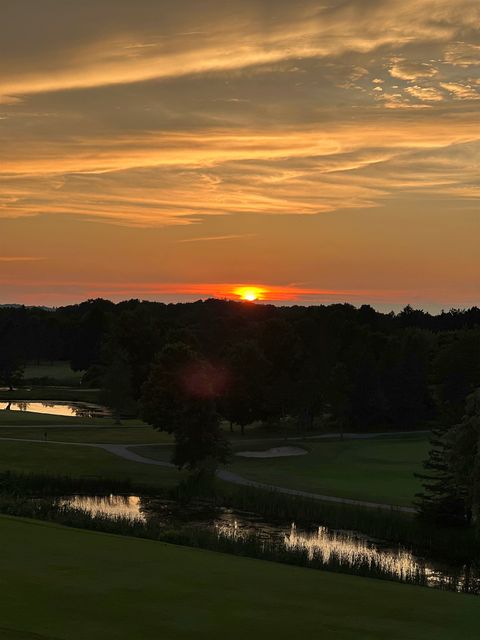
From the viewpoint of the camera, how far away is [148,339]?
112312mm

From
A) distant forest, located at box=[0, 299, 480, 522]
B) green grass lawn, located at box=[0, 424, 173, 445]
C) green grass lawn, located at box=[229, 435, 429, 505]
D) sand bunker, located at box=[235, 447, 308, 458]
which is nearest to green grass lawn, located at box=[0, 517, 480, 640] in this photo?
green grass lawn, located at box=[229, 435, 429, 505]

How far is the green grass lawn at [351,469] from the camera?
48.5 meters

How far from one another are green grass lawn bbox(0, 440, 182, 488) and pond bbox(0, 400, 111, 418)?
41014 mm

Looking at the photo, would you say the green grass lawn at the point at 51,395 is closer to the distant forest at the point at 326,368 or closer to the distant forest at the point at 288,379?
the distant forest at the point at 326,368

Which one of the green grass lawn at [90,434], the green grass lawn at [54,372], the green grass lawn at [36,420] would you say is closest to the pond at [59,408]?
the green grass lawn at [36,420]

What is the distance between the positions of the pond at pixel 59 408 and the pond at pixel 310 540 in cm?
5899

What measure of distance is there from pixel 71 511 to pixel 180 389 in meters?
25.2

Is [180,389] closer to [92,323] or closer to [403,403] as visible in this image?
[403,403]

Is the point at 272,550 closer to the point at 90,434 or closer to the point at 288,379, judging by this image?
the point at 90,434

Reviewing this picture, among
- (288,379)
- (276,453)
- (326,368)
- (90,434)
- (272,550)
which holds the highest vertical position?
(326,368)

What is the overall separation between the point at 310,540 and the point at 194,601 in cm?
2394

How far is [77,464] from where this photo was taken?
189 feet

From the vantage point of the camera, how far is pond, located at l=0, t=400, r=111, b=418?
106756mm

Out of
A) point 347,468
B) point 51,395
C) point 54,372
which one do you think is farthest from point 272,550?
point 54,372
